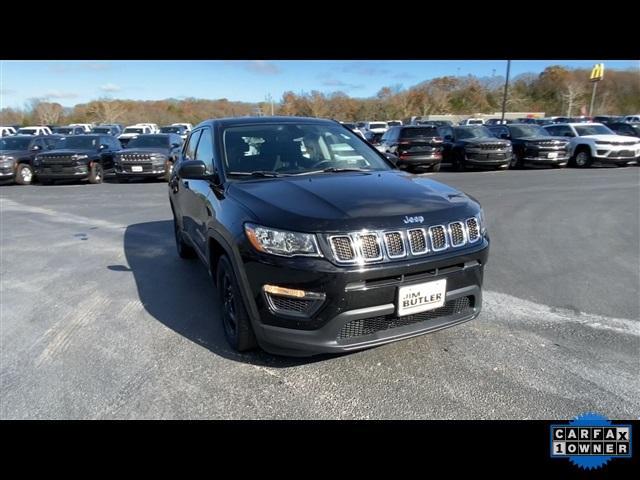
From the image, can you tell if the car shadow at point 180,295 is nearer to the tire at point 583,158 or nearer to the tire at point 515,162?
the tire at point 515,162

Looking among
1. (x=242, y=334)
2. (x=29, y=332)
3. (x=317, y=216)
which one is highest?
(x=317, y=216)

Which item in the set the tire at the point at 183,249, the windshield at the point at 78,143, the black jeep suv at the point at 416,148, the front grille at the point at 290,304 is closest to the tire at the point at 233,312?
the front grille at the point at 290,304

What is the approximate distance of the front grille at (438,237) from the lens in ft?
8.70

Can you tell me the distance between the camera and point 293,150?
3766 mm

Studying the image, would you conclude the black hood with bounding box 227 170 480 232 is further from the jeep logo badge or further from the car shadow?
the car shadow

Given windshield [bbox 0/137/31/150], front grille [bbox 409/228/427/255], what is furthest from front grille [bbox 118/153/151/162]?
front grille [bbox 409/228/427/255]

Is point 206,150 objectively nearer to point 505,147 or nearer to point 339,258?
point 339,258

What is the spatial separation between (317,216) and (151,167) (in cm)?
1257

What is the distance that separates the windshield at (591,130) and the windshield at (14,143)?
815 inches

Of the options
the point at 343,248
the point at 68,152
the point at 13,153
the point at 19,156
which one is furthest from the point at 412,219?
the point at 13,153

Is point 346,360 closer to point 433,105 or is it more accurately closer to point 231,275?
point 231,275
